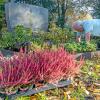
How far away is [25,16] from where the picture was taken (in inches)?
635

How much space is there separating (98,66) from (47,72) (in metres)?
2.68

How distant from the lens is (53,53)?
4.86 meters

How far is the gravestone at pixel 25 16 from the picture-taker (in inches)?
599

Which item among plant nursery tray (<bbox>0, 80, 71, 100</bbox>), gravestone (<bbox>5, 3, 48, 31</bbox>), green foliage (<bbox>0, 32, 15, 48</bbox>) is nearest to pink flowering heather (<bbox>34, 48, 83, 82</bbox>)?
plant nursery tray (<bbox>0, 80, 71, 100</bbox>)

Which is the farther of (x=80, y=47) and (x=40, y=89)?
(x=80, y=47)

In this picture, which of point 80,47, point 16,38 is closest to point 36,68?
point 80,47

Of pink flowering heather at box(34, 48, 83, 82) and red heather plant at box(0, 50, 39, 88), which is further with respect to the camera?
pink flowering heather at box(34, 48, 83, 82)

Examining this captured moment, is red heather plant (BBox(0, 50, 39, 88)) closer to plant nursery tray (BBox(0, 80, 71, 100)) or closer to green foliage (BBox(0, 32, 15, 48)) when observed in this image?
plant nursery tray (BBox(0, 80, 71, 100))

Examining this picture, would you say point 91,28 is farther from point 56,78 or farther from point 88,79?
point 56,78

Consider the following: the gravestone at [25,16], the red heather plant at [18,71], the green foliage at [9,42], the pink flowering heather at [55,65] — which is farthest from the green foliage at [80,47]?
the gravestone at [25,16]

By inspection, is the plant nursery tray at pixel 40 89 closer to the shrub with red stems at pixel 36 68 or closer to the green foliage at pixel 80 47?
the shrub with red stems at pixel 36 68

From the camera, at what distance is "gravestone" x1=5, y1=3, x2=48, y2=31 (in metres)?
15.2

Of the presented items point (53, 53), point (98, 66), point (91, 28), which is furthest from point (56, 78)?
point (91, 28)

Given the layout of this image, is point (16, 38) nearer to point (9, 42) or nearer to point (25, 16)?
point (9, 42)
